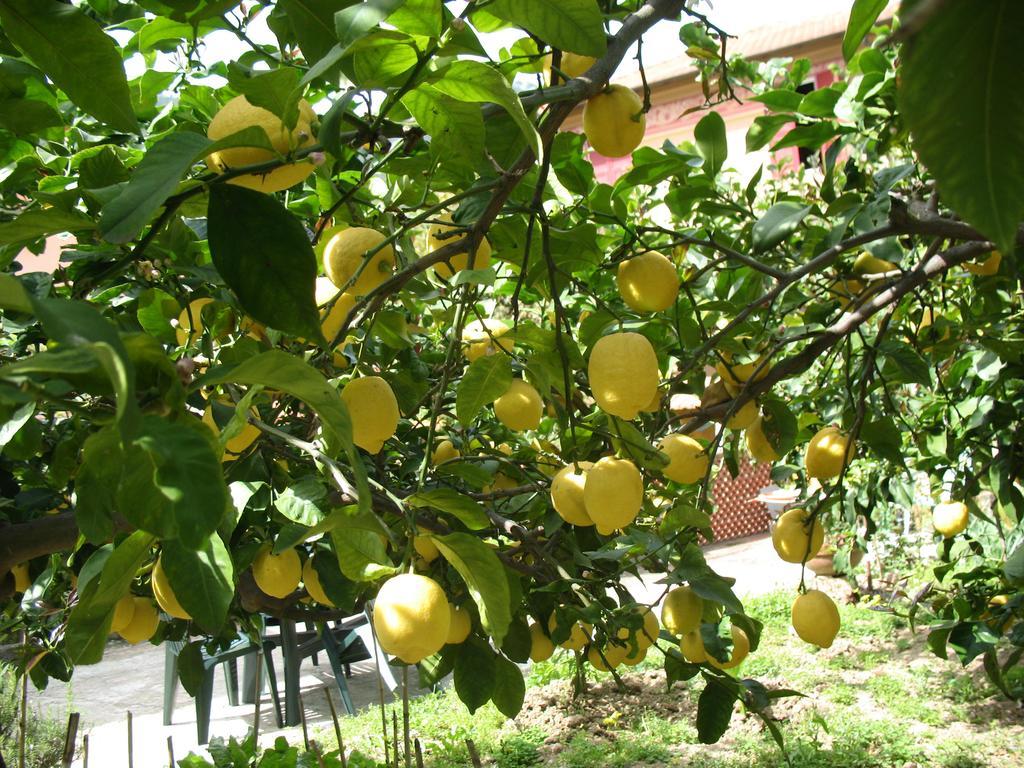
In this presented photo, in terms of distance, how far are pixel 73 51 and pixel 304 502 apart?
1.63 feet

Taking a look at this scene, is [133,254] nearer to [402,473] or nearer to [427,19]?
[427,19]

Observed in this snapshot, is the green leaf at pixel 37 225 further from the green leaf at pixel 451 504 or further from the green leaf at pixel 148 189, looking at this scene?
the green leaf at pixel 451 504

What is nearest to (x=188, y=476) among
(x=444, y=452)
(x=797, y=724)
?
(x=444, y=452)

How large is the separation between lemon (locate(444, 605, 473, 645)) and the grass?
2409mm

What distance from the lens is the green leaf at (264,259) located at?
0.52m

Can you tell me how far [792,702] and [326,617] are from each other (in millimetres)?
3029

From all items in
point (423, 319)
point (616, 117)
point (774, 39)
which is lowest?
point (616, 117)

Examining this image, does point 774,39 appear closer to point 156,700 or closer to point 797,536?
point 156,700

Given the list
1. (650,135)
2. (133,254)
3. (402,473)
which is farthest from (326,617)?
(650,135)

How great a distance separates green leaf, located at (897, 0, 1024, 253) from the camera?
19cm

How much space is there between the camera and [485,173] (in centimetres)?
94

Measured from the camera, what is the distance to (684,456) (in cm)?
125

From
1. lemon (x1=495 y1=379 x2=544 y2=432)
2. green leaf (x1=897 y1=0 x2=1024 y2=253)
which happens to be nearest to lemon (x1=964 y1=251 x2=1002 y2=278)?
lemon (x1=495 y1=379 x2=544 y2=432)

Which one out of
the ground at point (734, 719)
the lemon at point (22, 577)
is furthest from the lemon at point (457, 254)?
the ground at point (734, 719)
